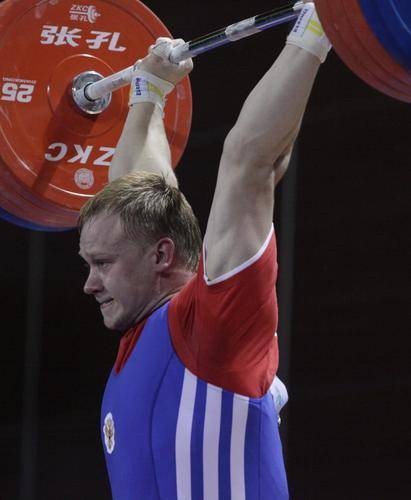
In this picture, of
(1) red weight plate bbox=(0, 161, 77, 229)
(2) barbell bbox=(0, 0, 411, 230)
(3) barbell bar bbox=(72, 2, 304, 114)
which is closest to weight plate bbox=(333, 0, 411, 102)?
(3) barbell bar bbox=(72, 2, 304, 114)

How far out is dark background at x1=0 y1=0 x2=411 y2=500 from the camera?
3941mm

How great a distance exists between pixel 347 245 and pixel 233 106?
2.94ft

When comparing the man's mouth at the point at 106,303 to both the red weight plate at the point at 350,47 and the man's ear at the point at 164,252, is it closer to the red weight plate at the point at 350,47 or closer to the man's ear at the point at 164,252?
the man's ear at the point at 164,252

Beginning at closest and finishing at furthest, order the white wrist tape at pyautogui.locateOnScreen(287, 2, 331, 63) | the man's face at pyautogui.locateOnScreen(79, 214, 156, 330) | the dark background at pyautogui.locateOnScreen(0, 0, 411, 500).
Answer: the white wrist tape at pyautogui.locateOnScreen(287, 2, 331, 63) → the man's face at pyautogui.locateOnScreen(79, 214, 156, 330) → the dark background at pyautogui.locateOnScreen(0, 0, 411, 500)

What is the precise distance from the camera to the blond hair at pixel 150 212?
2.33m

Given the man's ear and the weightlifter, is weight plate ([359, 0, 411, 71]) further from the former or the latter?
the man's ear

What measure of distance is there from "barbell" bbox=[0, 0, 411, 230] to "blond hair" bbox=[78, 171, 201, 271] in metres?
0.79

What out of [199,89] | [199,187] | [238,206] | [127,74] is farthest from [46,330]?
[238,206]

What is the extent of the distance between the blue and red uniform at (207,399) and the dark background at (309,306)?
5.72 ft

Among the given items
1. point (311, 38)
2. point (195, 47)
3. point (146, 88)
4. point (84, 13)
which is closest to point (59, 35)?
point (84, 13)

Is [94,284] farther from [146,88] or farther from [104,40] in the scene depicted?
[104,40]

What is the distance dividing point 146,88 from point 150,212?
76cm

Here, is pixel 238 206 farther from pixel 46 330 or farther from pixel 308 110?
pixel 46 330

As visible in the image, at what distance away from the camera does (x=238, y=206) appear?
207 cm
